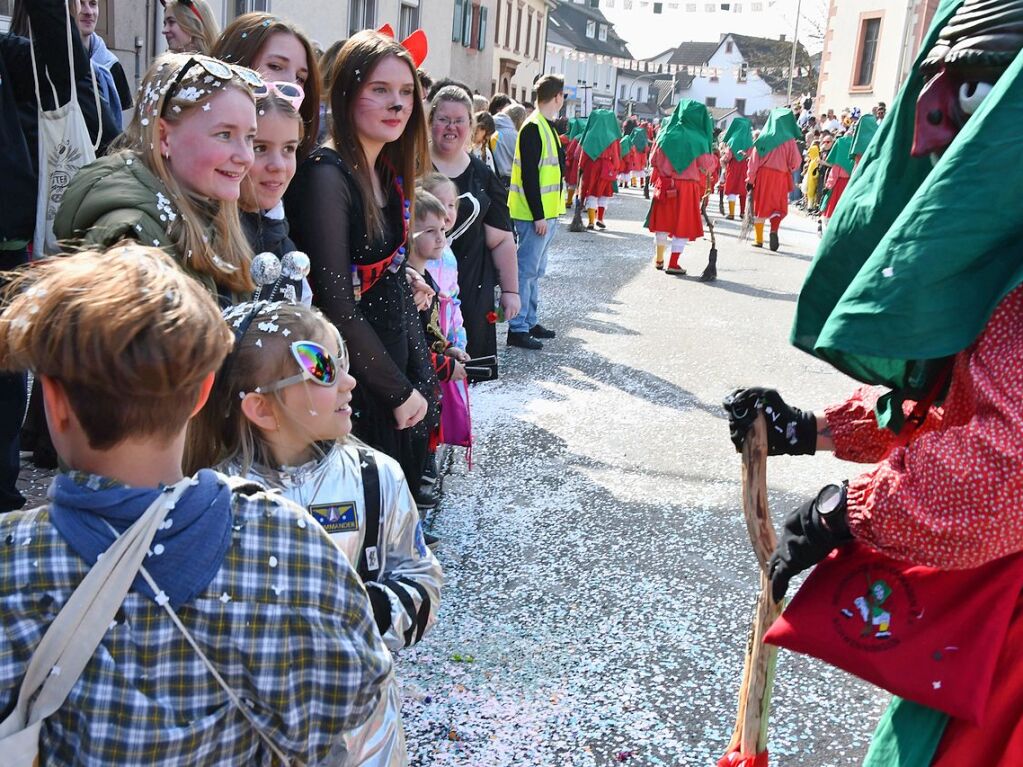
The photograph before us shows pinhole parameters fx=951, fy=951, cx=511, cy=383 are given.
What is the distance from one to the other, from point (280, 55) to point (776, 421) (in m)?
2.04

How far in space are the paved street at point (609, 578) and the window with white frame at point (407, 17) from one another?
1494cm

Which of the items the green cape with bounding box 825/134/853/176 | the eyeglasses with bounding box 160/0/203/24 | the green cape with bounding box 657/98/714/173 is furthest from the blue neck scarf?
the green cape with bounding box 825/134/853/176

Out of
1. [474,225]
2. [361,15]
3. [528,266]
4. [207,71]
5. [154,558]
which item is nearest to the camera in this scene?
[154,558]

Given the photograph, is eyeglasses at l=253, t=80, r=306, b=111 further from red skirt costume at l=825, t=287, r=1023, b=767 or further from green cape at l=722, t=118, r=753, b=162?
green cape at l=722, t=118, r=753, b=162

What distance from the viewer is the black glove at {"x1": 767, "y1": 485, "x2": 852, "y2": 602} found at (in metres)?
1.58

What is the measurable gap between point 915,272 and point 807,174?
22976 mm

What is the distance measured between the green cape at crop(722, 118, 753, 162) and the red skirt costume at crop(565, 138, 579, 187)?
9.05 feet

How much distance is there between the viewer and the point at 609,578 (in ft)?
12.1

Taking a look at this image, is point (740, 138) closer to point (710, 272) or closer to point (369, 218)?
point (710, 272)

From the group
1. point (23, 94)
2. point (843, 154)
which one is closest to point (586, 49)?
point (843, 154)

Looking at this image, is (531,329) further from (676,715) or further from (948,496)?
(948,496)

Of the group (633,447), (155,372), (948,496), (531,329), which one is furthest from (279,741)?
(531,329)

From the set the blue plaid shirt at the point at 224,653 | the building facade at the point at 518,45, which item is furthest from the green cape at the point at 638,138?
the blue plaid shirt at the point at 224,653

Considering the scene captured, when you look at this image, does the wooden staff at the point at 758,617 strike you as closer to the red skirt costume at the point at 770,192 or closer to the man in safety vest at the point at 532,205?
the man in safety vest at the point at 532,205
